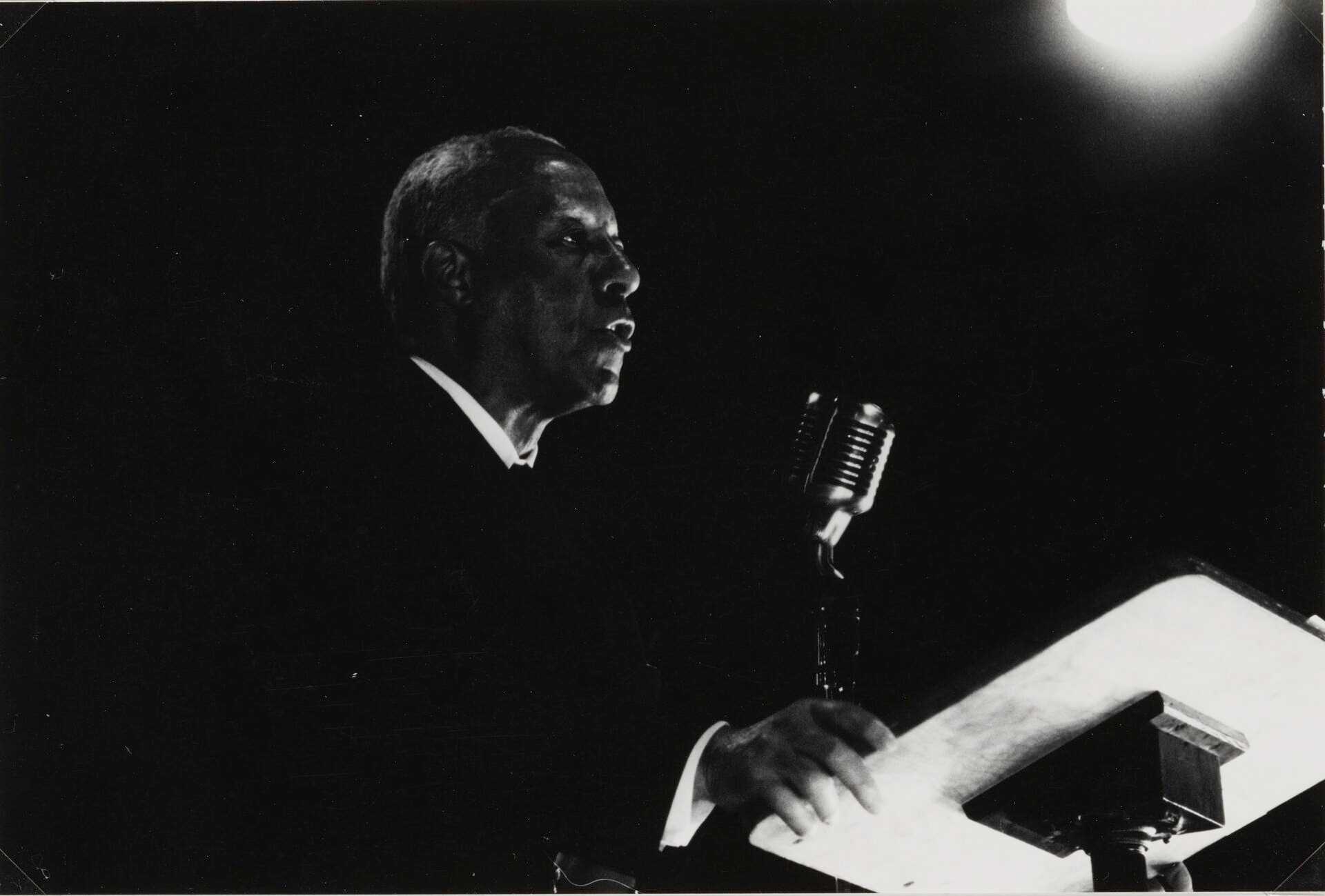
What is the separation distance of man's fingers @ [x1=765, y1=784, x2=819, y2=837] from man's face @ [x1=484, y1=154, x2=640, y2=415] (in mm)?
930

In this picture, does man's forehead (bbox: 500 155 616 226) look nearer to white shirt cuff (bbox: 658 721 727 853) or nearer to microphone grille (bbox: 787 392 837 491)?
microphone grille (bbox: 787 392 837 491)

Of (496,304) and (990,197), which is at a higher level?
(990,197)

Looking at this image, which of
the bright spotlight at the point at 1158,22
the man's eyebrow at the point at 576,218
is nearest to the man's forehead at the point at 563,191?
the man's eyebrow at the point at 576,218

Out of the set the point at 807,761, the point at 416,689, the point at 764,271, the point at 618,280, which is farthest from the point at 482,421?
the point at 807,761

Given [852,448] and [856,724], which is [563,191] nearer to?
[852,448]

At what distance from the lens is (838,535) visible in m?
1.58

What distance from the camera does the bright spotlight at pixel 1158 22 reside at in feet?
7.28

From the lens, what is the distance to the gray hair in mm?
2141

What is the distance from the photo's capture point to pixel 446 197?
2.16 metres

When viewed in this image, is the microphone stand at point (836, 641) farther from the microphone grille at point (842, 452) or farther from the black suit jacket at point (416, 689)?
the black suit jacket at point (416, 689)

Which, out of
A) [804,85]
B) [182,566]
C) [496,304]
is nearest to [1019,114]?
[804,85]

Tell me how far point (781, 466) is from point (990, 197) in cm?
62

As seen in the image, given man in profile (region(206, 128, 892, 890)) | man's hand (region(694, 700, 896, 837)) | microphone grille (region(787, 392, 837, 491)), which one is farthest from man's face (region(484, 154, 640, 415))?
man's hand (region(694, 700, 896, 837))

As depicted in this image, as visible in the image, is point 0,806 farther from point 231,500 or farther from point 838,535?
point 838,535
